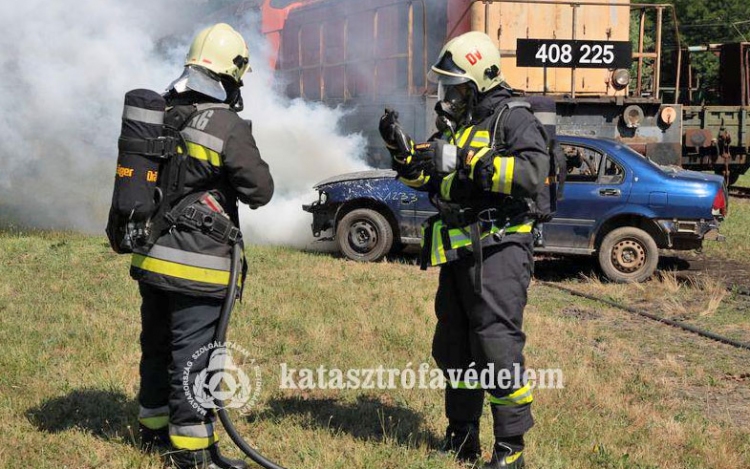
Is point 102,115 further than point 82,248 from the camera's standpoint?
Yes

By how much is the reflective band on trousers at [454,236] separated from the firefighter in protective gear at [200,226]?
84cm

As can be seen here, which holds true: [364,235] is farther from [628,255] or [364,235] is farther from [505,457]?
[505,457]

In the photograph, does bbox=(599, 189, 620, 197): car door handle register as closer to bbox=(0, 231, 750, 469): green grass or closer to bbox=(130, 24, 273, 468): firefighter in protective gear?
bbox=(0, 231, 750, 469): green grass

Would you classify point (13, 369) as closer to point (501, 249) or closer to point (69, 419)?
point (69, 419)

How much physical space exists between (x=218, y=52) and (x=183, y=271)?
1032mm

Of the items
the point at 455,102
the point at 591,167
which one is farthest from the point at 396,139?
the point at 591,167

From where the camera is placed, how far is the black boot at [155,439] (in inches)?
168

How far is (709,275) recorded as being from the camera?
32.8 feet

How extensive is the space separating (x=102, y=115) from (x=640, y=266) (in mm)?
8929

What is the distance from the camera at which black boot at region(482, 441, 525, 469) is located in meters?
4.01

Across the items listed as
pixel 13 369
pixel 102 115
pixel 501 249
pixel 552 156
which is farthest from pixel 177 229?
pixel 102 115

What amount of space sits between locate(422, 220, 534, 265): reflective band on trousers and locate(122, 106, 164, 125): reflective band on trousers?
4.63 ft

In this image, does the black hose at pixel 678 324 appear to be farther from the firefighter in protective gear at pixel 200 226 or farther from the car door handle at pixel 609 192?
the firefighter in protective gear at pixel 200 226

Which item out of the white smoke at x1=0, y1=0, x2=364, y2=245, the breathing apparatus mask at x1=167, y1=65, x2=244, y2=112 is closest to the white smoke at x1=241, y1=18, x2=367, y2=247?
the white smoke at x1=0, y1=0, x2=364, y2=245
